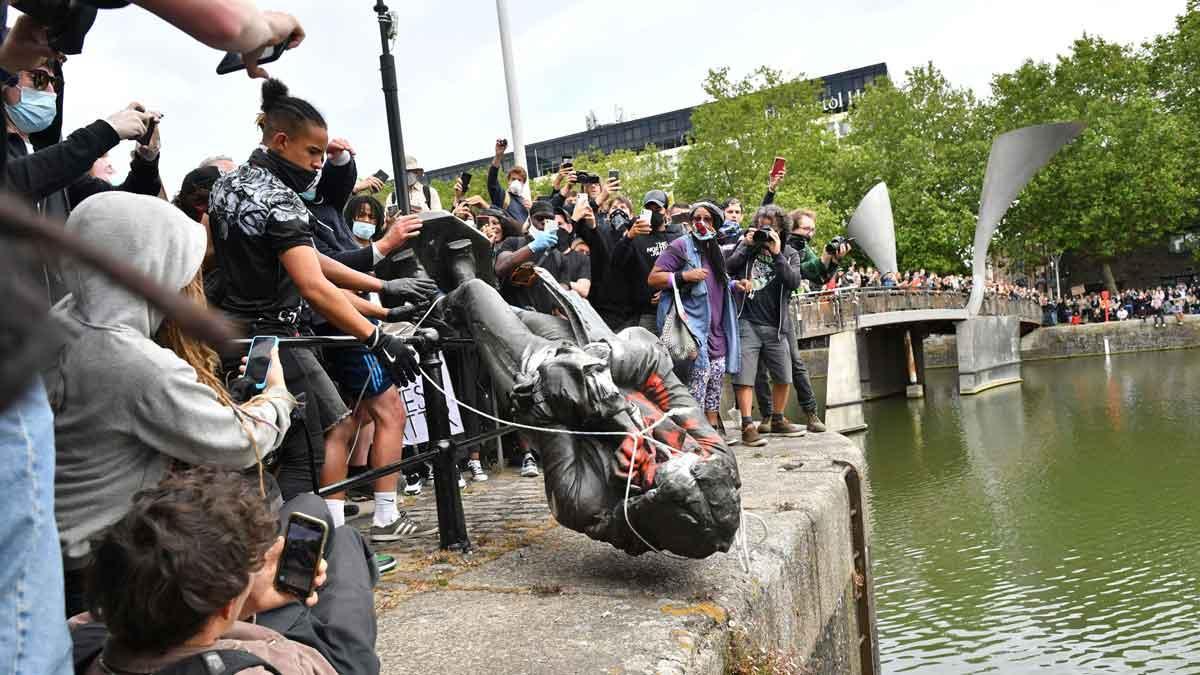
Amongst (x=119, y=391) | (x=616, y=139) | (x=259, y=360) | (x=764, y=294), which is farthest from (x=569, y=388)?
(x=616, y=139)

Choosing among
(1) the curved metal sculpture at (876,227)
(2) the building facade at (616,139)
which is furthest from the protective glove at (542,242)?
(2) the building facade at (616,139)

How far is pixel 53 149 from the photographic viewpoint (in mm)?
2598

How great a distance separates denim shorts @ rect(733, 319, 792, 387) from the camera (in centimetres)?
752

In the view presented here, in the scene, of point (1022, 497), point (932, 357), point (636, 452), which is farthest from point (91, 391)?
point (932, 357)

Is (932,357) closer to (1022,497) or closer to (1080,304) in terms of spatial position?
(1080,304)

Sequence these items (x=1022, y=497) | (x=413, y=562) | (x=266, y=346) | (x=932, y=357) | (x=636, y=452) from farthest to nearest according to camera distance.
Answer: (x=932, y=357), (x=1022, y=497), (x=413, y=562), (x=636, y=452), (x=266, y=346)

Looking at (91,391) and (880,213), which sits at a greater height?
(880,213)

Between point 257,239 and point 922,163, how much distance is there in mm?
40967

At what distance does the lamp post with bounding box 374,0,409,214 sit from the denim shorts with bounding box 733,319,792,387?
124 inches

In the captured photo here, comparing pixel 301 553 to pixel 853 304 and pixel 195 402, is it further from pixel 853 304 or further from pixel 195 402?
pixel 853 304

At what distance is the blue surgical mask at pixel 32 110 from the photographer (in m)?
3.24

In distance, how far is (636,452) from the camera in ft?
10.4

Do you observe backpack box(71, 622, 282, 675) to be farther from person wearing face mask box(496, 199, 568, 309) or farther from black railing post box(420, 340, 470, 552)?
person wearing face mask box(496, 199, 568, 309)

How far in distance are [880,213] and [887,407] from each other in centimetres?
845
